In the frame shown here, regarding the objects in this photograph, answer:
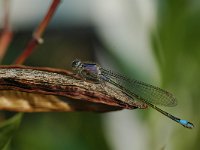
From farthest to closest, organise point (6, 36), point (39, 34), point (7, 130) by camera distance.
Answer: point (6, 36)
point (39, 34)
point (7, 130)

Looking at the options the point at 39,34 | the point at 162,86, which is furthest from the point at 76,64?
the point at 162,86

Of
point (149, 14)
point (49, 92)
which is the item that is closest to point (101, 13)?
point (149, 14)

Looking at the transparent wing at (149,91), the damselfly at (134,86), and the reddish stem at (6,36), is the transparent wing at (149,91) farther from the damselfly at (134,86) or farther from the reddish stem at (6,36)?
the reddish stem at (6,36)

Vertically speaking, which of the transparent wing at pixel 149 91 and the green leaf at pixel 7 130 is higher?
the transparent wing at pixel 149 91

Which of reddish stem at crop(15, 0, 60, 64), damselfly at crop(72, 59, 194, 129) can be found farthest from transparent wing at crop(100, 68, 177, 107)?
reddish stem at crop(15, 0, 60, 64)

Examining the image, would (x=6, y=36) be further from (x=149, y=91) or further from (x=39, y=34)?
(x=149, y=91)

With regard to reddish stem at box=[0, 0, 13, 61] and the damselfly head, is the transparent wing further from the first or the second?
reddish stem at box=[0, 0, 13, 61]

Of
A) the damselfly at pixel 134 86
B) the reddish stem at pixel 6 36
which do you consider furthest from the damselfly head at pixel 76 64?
the reddish stem at pixel 6 36

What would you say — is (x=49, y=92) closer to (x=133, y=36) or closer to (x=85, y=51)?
(x=133, y=36)
